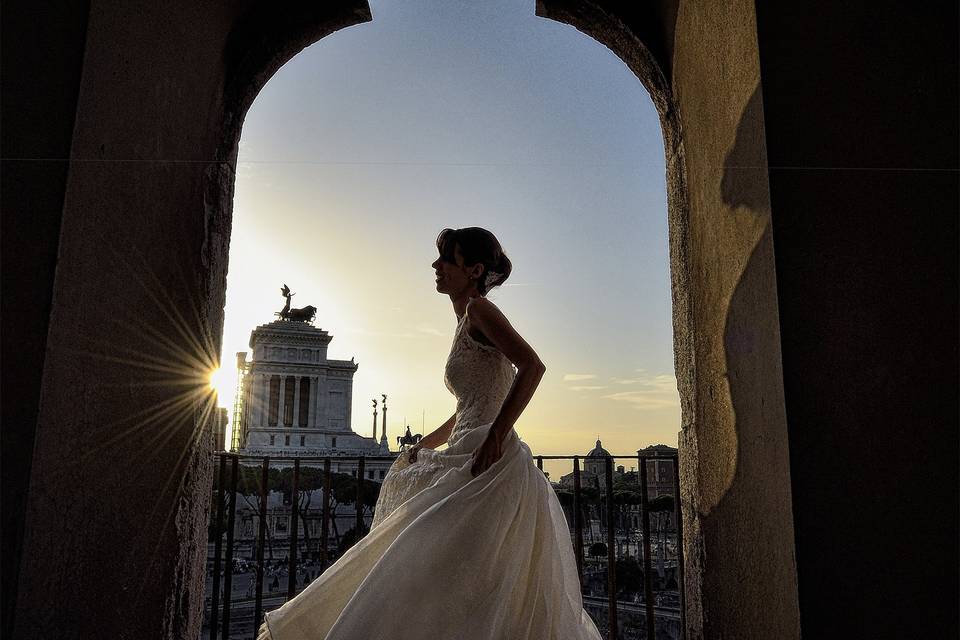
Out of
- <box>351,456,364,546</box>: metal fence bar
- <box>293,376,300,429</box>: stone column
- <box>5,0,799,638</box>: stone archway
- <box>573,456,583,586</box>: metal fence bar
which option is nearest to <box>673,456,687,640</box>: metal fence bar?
<box>5,0,799,638</box>: stone archway

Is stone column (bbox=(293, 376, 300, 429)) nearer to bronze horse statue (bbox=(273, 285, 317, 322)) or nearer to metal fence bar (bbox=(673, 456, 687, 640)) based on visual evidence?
bronze horse statue (bbox=(273, 285, 317, 322))

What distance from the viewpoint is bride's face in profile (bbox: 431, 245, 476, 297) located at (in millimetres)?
2781

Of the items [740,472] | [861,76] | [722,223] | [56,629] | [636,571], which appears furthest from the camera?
[636,571]

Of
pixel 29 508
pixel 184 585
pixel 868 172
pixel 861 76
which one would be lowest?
pixel 184 585

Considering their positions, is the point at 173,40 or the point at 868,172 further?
the point at 173,40

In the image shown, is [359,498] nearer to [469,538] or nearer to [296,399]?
Answer: [469,538]

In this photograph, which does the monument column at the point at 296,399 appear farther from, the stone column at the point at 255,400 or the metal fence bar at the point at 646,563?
the metal fence bar at the point at 646,563

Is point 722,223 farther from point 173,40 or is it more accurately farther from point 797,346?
point 173,40

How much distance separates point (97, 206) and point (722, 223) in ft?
6.95

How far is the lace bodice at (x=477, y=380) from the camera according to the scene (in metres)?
2.61

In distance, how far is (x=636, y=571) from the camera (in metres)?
19.5

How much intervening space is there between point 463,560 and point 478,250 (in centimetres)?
116

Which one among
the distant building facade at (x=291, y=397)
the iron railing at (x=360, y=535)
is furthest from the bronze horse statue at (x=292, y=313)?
the iron railing at (x=360, y=535)

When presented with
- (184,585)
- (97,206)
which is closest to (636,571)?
(184,585)
